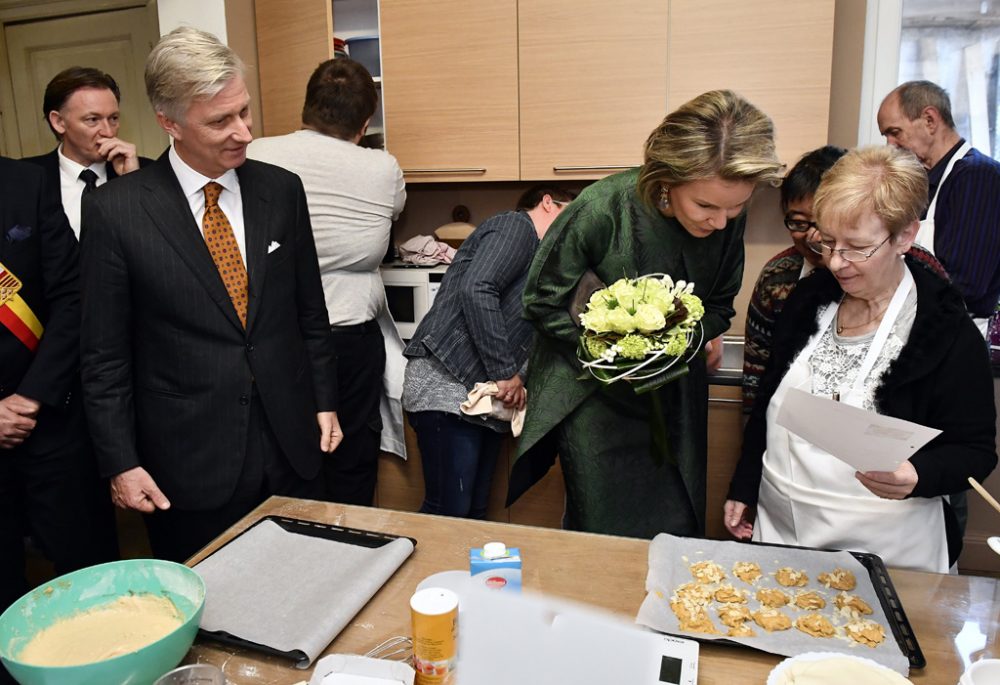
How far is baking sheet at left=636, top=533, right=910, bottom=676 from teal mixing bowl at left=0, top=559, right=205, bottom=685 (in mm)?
633

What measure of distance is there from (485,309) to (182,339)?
0.79 meters

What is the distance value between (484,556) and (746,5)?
2.25m

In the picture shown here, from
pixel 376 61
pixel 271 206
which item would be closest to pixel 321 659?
pixel 271 206

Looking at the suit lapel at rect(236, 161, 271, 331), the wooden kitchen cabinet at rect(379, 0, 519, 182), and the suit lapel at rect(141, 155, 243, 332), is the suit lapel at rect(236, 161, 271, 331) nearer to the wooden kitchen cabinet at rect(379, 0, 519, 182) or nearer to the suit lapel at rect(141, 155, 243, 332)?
the suit lapel at rect(141, 155, 243, 332)

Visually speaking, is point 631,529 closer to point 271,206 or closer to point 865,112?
point 271,206

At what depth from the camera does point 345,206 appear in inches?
94.0

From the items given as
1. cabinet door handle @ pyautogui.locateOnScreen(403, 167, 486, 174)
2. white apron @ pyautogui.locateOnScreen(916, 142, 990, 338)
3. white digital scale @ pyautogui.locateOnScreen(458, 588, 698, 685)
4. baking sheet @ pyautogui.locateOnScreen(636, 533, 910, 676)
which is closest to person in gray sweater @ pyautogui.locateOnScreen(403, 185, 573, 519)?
cabinet door handle @ pyautogui.locateOnScreen(403, 167, 486, 174)

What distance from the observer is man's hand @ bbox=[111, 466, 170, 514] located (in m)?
1.53

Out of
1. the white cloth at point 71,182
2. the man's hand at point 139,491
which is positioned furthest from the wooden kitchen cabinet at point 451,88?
the man's hand at point 139,491

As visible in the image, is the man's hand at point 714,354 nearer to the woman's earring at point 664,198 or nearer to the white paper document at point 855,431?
the woman's earring at point 664,198

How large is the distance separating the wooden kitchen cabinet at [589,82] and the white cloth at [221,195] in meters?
1.45

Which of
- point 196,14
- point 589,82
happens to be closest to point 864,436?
point 589,82

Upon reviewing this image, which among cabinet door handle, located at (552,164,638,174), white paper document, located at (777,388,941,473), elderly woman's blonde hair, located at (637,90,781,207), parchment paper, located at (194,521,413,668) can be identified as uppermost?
elderly woman's blonde hair, located at (637,90,781,207)

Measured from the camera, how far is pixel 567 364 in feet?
5.67
